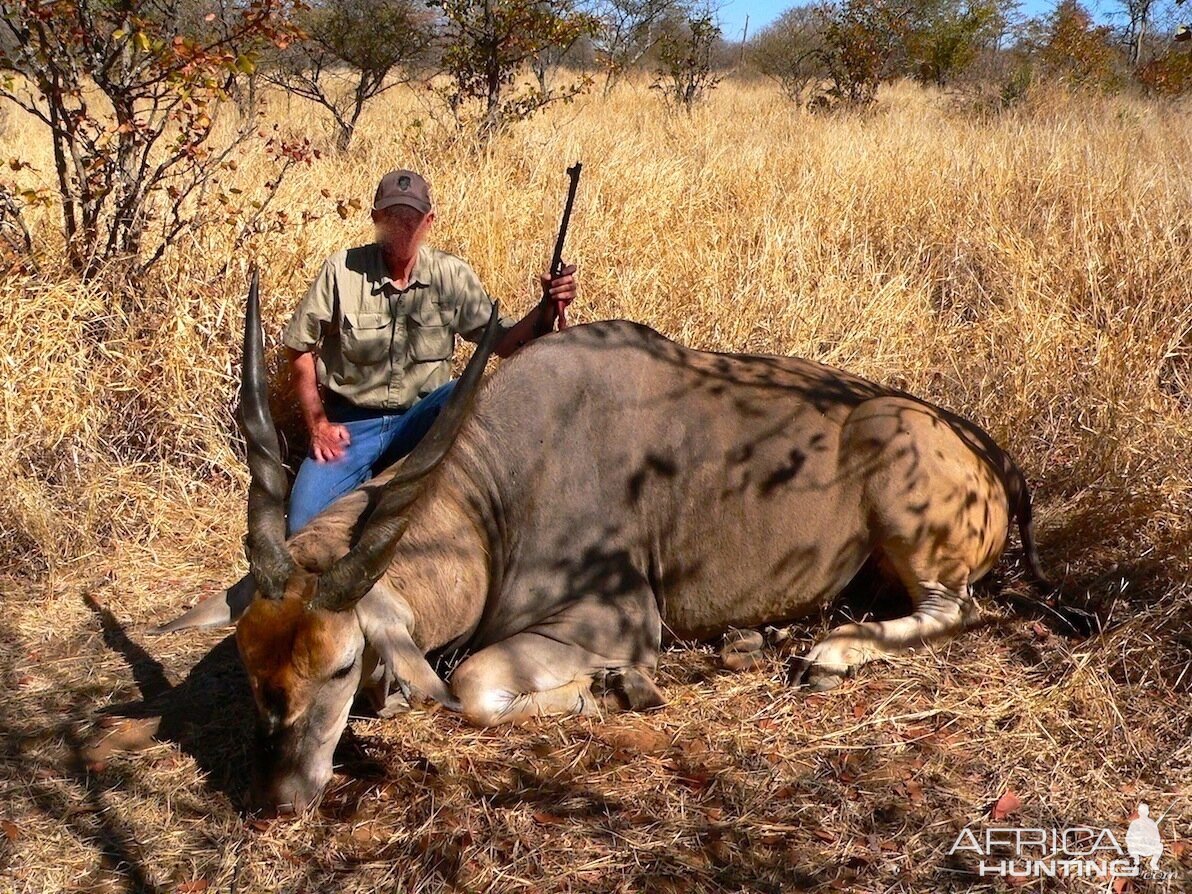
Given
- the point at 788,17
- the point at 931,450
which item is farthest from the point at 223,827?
the point at 788,17

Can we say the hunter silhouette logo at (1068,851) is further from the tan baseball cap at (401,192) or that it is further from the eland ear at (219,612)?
the tan baseball cap at (401,192)

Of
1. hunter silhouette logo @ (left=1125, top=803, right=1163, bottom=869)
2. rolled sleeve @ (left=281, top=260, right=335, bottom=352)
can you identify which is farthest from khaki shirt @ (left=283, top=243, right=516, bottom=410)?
hunter silhouette logo @ (left=1125, top=803, right=1163, bottom=869)

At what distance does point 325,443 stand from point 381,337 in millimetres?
523

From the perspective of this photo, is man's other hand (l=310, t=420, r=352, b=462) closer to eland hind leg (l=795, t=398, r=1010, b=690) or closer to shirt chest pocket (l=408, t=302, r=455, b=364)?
shirt chest pocket (l=408, t=302, r=455, b=364)

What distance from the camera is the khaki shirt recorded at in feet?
16.3

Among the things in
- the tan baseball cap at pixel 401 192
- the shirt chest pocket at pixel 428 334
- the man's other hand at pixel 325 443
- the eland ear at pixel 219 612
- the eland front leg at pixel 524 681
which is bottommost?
the eland front leg at pixel 524 681

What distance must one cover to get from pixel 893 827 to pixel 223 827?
6.21ft

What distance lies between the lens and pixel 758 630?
452 cm

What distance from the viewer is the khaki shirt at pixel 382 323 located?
4.97 m

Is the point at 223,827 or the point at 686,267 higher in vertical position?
the point at 686,267

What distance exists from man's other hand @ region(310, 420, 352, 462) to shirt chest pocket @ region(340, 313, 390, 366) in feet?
1.05

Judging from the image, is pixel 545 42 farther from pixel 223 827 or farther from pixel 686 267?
pixel 223 827

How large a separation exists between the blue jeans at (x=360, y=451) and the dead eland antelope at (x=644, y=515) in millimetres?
759

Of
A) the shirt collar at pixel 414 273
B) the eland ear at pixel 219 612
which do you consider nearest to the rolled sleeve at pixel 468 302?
the shirt collar at pixel 414 273
